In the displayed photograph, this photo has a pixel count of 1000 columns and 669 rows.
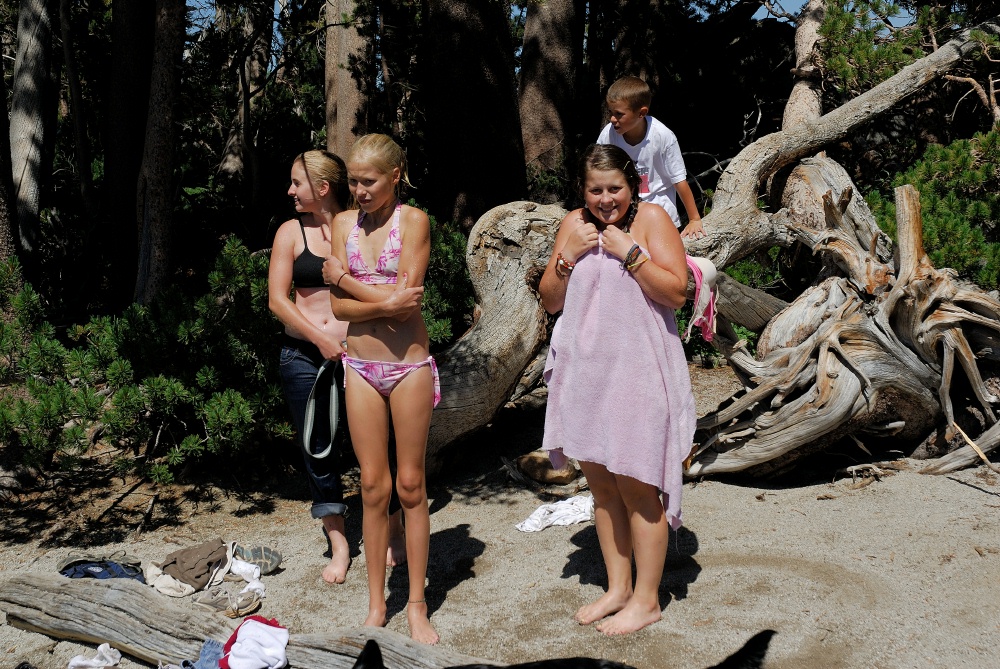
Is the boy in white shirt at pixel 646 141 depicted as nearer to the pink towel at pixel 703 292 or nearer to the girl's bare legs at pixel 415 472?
the pink towel at pixel 703 292

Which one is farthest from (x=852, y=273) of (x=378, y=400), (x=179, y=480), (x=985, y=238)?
(x=179, y=480)

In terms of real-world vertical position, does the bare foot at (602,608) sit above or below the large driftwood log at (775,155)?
below

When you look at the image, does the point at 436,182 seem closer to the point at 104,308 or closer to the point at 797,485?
the point at 104,308

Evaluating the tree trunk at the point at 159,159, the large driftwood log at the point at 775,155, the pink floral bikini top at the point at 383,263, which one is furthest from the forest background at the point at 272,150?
the pink floral bikini top at the point at 383,263

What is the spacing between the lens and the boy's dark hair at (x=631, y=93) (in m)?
4.52

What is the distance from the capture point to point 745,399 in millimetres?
4945

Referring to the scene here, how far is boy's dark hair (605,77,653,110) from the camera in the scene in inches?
178

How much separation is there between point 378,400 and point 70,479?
300 cm

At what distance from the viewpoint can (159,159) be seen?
5.66m

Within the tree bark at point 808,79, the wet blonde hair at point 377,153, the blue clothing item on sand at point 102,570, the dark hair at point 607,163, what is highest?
the tree bark at point 808,79

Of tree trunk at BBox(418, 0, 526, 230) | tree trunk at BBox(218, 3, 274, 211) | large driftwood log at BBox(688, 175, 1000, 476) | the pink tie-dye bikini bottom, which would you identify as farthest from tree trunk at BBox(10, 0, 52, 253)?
large driftwood log at BBox(688, 175, 1000, 476)

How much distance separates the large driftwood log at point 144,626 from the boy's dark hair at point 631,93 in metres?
2.79

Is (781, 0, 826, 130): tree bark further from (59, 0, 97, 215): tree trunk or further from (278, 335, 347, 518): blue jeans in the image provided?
(59, 0, 97, 215): tree trunk

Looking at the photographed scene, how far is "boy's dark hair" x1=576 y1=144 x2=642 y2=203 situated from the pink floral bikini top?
2.46 ft
